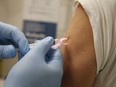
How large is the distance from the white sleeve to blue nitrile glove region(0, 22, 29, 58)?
0.26 meters

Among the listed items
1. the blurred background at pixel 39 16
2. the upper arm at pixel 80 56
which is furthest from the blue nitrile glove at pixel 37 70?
the blurred background at pixel 39 16

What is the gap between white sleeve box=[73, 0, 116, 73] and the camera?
0.92 metres

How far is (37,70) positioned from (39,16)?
7.11ft

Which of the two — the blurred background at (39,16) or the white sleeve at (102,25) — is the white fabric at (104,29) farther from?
the blurred background at (39,16)

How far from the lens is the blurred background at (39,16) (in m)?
2.90

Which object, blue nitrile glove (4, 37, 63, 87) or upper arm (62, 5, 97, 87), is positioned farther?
upper arm (62, 5, 97, 87)

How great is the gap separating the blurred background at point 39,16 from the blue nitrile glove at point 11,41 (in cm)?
179

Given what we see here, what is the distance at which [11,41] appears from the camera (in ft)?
3.61

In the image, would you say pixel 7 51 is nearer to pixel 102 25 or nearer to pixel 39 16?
pixel 102 25

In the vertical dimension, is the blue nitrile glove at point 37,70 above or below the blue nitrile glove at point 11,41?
below

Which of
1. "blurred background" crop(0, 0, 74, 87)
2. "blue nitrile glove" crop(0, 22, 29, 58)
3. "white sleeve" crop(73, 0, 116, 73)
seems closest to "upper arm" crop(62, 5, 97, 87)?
"white sleeve" crop(73, 0, 116, 73)

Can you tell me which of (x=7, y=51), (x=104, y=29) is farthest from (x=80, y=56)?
(x=7, y=51)

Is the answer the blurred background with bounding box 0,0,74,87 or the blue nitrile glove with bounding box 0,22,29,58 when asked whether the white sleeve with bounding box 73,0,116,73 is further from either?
the blurred background with bounding box 0,0,74,87

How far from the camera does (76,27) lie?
0.98m
